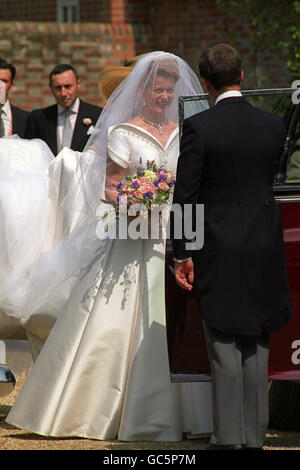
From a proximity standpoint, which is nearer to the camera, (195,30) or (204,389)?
(204,389)

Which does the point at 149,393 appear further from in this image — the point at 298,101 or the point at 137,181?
the point at 298,101

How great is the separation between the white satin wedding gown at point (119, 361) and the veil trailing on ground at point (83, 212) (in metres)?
0.12

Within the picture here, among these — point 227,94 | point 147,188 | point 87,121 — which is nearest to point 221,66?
point 227,94

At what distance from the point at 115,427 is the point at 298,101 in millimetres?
1927

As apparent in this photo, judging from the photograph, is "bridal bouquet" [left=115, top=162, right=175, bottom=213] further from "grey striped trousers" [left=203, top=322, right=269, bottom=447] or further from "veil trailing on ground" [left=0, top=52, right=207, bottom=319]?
"grey striped trousers" [left=203, top=322, right=269, bottom=447]

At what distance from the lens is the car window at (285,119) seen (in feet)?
17.0

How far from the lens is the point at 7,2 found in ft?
54.4

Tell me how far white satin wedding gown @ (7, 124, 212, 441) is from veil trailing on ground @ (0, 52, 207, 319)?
0.12 metres

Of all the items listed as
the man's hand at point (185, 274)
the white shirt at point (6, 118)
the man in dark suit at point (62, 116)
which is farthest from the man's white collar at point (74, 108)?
the man's hand at point (185, 274)

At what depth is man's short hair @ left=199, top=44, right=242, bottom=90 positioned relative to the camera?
466 centimetres

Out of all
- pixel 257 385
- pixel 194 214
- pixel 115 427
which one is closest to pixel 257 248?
pixel 194 214

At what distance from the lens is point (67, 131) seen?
327 inches

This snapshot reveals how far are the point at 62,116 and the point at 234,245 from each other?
4.02 m

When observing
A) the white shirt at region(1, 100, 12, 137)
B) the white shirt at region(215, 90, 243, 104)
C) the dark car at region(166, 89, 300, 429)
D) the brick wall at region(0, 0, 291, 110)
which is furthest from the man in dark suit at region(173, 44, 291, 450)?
the brick wall at region(0, 0, 291, 110)
